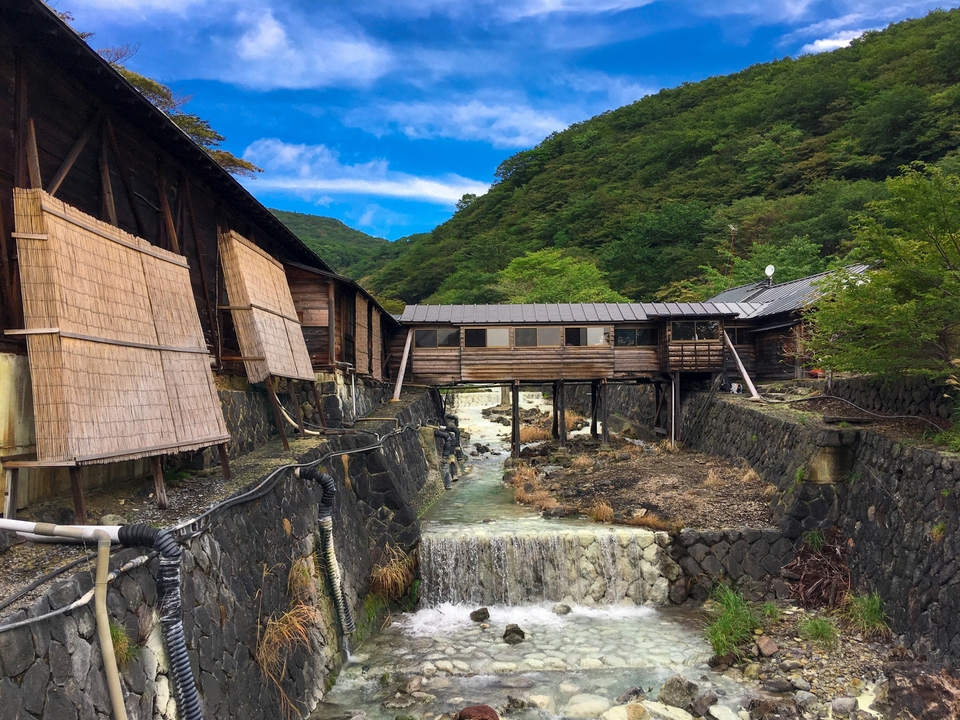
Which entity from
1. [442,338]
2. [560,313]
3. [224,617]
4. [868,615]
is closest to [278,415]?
[224,617]

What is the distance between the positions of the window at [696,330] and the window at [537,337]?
4.95m

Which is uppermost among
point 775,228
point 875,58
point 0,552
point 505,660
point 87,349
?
point 875,58

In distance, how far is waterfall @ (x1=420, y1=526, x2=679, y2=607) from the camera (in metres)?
12.3

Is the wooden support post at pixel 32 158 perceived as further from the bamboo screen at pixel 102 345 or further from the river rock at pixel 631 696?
the river rock at pixel 631 696

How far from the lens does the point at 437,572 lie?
41.0 ft

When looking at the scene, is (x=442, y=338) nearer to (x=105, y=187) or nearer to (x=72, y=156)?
(x=105, y=187)

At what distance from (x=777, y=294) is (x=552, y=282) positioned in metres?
17.2

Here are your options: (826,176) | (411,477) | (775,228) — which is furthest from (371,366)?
(826,176)

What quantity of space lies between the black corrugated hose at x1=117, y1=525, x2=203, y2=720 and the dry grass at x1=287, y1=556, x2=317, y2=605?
114 inches

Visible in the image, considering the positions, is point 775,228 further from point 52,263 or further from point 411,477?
point 52,263

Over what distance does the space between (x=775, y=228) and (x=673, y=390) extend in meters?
21.7

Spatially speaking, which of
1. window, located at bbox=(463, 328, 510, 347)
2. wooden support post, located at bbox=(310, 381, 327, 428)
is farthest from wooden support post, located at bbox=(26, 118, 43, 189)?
window, located at bbox=(463, 328, 510, 347)

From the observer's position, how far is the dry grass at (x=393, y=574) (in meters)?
11.5

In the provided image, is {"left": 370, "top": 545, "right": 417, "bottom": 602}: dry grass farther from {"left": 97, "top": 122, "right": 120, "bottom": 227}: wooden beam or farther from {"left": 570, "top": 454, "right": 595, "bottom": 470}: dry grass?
{"left": 570, "top": 454, "right": 595, "bottom": 470}: dry grass
